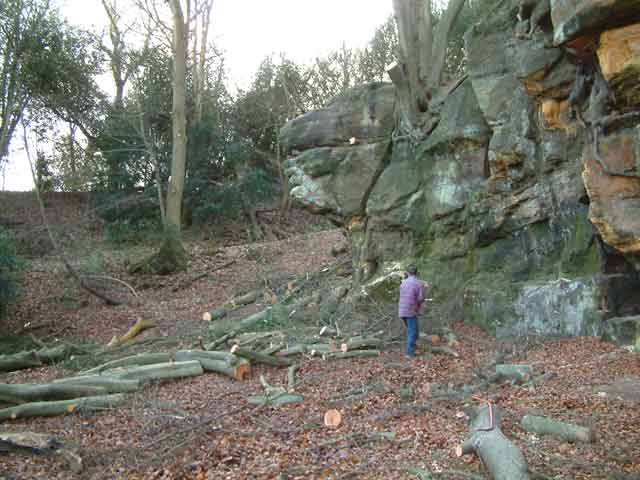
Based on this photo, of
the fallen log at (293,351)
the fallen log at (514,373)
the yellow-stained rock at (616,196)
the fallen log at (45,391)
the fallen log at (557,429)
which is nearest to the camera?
the fallen log at (557,429)

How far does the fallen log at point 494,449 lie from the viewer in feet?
14.8

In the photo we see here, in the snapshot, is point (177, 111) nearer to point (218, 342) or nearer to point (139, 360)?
point (218, 342)

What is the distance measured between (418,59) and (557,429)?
1012cm

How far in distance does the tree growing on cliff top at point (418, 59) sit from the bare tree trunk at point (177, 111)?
8721 mm

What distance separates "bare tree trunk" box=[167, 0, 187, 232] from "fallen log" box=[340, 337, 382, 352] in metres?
10.4

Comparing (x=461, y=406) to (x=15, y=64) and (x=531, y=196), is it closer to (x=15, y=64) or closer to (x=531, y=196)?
(x=531, y=196)

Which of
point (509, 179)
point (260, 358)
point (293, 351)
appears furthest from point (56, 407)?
point (509, 179)

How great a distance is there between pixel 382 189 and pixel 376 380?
5.85 meters

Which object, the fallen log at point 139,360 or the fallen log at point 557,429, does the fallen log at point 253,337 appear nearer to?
the fallen log at point 139,360

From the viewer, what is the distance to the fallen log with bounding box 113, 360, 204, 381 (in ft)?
28.5

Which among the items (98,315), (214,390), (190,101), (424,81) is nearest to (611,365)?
(214,390)

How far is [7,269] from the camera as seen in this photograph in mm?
13938

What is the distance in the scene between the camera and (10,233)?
15.0 m

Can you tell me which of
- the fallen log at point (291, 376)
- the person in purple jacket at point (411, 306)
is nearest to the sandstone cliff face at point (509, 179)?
the person in purple jacket at point (411, 306)
